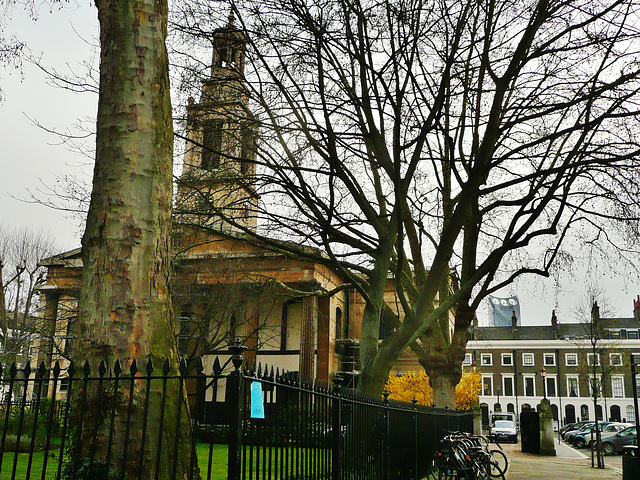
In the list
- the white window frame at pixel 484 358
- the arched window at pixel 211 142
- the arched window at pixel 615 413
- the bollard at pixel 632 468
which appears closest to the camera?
the bollard at pixel 632 468

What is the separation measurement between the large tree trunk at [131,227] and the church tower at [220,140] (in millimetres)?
5930

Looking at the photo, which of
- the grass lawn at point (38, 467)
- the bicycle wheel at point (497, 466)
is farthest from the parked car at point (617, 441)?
the grass lawn at point (38, 467)

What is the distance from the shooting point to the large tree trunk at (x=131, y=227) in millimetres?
5113

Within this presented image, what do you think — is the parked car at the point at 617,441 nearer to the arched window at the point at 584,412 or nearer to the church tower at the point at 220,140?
the church tower at the point at 220,140

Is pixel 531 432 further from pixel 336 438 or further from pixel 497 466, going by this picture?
pixel 336 438

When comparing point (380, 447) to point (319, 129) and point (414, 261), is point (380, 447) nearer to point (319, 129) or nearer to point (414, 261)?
point (319, 129)

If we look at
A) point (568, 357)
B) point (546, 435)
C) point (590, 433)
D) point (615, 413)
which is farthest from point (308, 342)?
point (615, 413)

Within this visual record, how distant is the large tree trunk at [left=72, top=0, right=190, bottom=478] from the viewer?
→ 16.8ft

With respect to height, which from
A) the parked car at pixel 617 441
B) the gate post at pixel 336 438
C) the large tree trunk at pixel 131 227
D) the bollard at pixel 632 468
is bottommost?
the parked car at pixel 617 441

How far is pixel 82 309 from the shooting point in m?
5.33

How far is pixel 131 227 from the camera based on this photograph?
5.49 meters

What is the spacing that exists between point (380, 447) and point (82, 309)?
4.60 metres

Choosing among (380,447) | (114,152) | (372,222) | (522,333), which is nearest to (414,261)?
(372,222)

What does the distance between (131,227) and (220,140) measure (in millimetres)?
8463
